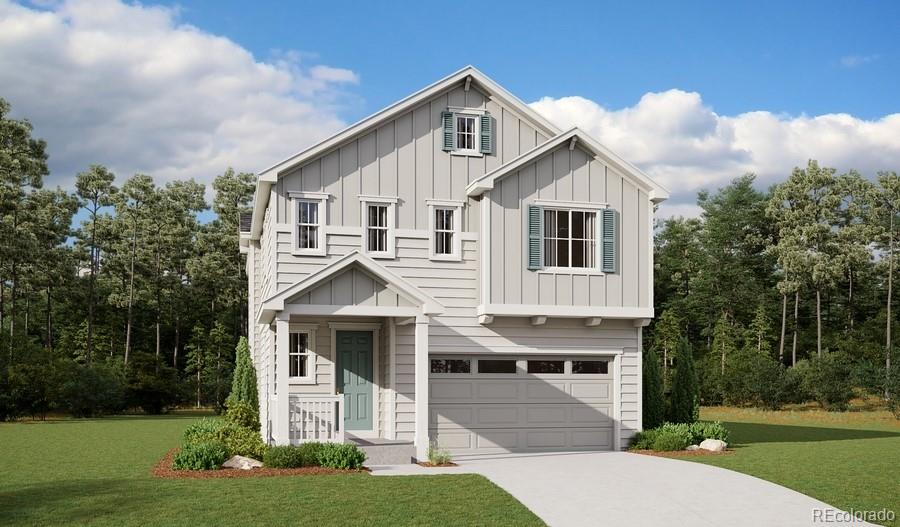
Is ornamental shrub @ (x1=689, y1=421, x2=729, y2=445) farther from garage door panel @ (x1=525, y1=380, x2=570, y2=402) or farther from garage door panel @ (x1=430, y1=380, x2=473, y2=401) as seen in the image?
garage door panel @ (x1=430, y1=380, x2=473, y2=401)

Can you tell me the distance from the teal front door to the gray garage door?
139 centimetres

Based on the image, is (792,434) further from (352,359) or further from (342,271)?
(342,271)

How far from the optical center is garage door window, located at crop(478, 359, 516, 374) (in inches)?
797

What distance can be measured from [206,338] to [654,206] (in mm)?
36496

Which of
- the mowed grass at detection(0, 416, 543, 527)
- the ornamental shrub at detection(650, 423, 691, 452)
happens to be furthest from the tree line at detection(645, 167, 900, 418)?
the mowed grass at detection(0, 416, 543, 527)

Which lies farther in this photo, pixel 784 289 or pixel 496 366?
pixel 784 289

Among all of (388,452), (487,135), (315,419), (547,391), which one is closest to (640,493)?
(388,452)

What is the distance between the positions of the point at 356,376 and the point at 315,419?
9.58 ft

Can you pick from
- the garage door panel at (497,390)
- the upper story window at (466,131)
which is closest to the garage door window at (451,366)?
the garage door panel at (497,390)

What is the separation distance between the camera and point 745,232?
59.1m

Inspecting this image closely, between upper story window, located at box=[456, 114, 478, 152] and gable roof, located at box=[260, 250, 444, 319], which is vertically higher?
upper story window, located at box=[456, 114, 478, 152]

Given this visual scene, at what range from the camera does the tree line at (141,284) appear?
45.3 metres

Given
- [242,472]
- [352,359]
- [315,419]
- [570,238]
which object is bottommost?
[242,472]

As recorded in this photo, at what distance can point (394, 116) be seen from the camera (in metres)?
20.2
